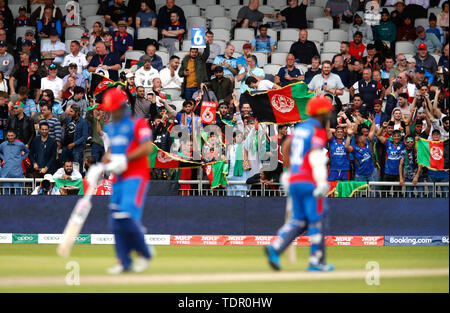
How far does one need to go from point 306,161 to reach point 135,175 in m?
1.97

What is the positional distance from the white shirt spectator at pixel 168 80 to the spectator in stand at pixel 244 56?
1538mm

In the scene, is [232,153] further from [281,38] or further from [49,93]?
[281,38]

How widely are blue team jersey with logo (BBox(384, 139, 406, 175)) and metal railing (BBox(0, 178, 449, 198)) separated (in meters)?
0.31

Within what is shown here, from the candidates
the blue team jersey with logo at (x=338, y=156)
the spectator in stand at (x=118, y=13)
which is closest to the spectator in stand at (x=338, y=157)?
the blue team jersey with logo at (x=338, y=156)

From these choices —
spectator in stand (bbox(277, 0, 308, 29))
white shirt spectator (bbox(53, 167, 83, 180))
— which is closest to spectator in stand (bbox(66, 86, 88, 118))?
white shirt spectator (bbox(53, 167, 83, 180))

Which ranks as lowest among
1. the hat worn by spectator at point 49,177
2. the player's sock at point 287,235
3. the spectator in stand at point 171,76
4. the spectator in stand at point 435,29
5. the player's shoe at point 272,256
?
the hat worn by spectator at point 49,177

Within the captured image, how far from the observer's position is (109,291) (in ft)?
37.4

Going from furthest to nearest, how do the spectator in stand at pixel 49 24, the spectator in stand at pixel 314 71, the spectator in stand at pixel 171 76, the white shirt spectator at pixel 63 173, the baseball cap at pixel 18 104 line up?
the spectator in stand at pixel 49 24
the spectator in stand at pixel 171 76
the spectator in stand at pixel 314 71
the baseball cap at pixel 18 104
the white shirt spectator at pixel 63 173

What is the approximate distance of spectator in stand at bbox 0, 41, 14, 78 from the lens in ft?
73.5

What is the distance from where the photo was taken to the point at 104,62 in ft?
68.2

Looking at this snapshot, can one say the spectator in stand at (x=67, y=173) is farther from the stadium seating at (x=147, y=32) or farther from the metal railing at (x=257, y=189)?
the stadium seating at (x=147, y=32)

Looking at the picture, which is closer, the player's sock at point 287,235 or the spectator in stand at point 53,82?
the player's sock at point 287,235

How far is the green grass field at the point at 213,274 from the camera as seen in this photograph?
11578 millimetres
